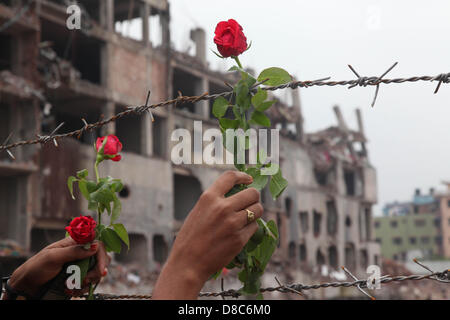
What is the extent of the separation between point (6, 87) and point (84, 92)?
312 cm

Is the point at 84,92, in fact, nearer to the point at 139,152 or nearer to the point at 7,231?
the point at 139,152

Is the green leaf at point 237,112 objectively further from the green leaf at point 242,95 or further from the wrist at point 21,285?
the wrist at point 21,285

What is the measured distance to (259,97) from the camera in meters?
1.77

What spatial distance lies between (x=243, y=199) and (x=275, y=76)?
19.1 inches

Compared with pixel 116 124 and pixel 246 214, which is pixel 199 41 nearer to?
pixel 116 124

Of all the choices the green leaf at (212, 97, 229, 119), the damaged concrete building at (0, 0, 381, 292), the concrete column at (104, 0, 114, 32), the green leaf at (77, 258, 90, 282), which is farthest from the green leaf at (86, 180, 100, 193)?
the concrete column at (104, 0, 114, 32)

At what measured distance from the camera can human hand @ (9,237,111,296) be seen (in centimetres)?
209

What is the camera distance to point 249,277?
177 cm

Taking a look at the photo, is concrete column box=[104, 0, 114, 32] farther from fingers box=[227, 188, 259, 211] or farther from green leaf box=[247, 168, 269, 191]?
fingers box=[227, 188, 259, 211]

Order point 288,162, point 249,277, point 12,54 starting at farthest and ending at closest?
1. point 288,162
2. point 12,54
3. point 249,277

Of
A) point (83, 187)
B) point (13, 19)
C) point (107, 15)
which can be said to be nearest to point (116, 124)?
point (107, 15)

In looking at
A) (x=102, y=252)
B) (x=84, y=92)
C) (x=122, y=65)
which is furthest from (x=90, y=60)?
(x=102, y=252)

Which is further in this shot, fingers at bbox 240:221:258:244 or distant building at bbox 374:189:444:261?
distant building at bbox 374:189:444:261

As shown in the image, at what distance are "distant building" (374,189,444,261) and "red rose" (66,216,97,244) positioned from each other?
56.3m
